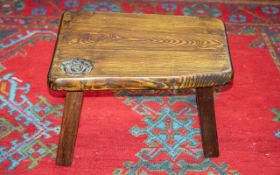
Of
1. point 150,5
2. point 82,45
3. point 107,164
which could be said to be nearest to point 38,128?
point 107,164

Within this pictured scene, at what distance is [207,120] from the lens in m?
1.53

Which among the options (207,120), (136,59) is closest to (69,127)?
(136,59)

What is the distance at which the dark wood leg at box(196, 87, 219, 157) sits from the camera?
147 cm

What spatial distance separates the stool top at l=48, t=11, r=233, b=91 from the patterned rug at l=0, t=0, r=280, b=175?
0.43 m

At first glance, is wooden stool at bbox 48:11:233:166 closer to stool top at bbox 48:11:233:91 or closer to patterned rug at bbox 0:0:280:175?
stool top at bbox 48:11:233:91

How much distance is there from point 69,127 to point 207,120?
52 centimetres

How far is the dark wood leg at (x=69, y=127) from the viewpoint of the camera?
1.39m

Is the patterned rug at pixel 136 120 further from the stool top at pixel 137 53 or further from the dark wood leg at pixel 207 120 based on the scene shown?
the stool top at pixel 137 53

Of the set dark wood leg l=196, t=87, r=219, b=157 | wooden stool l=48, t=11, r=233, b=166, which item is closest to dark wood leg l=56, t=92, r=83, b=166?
wooden stool l=48, t=11, r=233, b=166

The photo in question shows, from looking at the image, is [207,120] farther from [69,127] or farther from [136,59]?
[69,127]

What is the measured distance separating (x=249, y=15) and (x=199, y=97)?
3.83 ft

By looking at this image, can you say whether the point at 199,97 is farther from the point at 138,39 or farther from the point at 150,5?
the point at 150,5

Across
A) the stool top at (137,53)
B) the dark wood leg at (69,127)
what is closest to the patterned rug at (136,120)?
the dark wood leg at (69,127)

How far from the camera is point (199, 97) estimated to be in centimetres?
149
